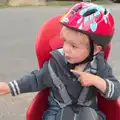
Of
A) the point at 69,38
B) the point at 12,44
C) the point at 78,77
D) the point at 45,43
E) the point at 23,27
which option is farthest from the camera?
the point at 23,27

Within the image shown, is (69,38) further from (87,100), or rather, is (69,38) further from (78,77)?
(87,100)

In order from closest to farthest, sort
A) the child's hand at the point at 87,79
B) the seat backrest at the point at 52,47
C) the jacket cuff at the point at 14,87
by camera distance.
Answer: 1. the child's hand at the point at 87,79
2. the jacket cuff at the point at 14,87
3. the seat backrest at the point at 52,47

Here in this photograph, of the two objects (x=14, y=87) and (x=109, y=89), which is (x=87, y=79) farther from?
(x=14, y=87)

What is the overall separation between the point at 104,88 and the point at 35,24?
4.45 metres

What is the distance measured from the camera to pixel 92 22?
1721mm

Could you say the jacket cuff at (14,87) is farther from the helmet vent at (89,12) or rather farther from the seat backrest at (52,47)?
the helmet vent at (89,12)

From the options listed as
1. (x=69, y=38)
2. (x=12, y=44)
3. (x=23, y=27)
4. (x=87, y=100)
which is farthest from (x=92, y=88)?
(x=23, y=27)

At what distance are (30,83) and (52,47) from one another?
0.26 meters

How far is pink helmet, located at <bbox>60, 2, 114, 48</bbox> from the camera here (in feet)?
5.63

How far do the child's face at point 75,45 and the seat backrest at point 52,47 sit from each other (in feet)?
0.84

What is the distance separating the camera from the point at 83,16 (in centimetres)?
173

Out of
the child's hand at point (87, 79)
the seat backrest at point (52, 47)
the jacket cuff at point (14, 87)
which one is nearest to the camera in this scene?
the child's hand at point (87, 79)

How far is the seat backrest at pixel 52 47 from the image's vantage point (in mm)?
2000

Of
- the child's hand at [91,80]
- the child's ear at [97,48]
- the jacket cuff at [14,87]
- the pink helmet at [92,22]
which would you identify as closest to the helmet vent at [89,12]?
the pink helmet at [92,22]
